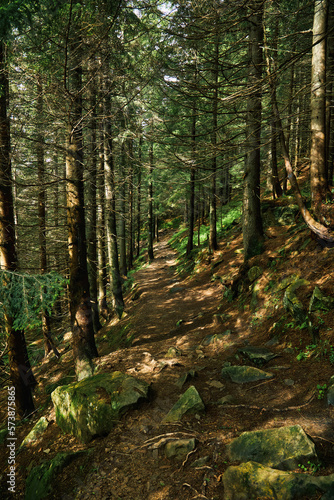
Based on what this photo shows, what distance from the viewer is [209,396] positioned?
4.82 meters

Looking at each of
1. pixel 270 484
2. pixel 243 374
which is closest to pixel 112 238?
pixel 243 374

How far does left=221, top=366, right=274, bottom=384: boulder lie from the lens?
194 inches

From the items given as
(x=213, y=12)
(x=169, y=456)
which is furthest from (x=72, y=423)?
(x=213, y=12)

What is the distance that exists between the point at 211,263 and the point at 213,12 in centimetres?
1084

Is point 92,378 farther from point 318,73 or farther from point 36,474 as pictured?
point 318,73

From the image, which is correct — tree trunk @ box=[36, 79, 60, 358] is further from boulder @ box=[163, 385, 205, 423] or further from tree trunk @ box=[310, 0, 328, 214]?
tree trunk @ box=[310, 0, 328, 214]

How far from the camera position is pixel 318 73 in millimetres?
5691

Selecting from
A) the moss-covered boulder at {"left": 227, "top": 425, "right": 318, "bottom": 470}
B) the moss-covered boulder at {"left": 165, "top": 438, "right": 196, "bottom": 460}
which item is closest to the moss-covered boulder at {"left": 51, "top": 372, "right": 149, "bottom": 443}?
the moss-covered boulder at {"left": 165, "top": 438, "right": 196, "bottom": 460}

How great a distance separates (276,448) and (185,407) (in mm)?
1733

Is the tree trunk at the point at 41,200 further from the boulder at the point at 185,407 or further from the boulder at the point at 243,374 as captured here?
the boulder at the point at 243,374

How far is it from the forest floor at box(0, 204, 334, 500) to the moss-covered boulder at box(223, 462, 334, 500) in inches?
9.1

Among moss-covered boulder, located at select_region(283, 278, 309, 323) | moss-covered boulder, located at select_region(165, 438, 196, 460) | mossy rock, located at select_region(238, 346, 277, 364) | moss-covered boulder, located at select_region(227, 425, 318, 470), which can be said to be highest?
moss-covered boulder, located at select_region(283, 278, 309, 323)

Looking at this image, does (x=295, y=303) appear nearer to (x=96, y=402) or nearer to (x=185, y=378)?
(x=185, y=378)

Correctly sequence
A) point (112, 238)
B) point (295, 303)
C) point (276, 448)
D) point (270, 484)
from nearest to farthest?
point (270, 484) → point (276, 448) → point (295, 303) → point (112, 238)
